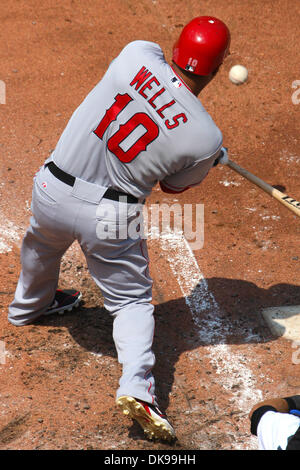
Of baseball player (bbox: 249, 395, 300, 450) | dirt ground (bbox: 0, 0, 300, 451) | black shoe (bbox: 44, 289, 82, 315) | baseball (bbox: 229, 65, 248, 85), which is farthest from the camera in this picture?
baseball (bbox: 229, 65, 248, 85)

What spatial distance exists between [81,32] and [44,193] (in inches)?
157

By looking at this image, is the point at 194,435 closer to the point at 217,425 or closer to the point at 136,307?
the point at 217,425

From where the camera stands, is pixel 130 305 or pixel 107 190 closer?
pixel 107 190

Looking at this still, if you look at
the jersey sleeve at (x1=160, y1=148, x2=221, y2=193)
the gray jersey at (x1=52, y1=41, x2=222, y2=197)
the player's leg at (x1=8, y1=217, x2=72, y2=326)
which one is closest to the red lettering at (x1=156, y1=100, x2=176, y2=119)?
the gray jersey at (x1=52, y1=41, x2=222, y2=197)

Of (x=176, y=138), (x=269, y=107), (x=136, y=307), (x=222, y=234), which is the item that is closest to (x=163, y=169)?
(x=176, y=138)

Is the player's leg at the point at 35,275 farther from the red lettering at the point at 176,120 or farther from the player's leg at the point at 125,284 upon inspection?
the red lettering at the point at 176,120

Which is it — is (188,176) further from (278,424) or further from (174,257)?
(174,257)

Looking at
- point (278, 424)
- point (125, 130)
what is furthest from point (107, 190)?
point (278, 424)

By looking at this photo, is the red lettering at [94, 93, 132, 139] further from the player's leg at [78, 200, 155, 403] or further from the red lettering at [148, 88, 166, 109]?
the player's leg at [78, 200, 155, 403]

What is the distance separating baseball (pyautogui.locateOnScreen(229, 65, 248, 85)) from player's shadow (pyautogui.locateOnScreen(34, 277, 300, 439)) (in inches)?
97.0

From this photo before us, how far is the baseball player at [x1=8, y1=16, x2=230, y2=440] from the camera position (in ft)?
8.96

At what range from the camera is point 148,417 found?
2.83 m

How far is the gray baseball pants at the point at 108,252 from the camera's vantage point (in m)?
2.88

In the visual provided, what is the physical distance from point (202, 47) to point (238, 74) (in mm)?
3234
